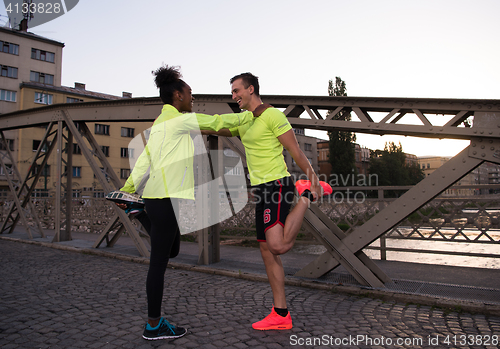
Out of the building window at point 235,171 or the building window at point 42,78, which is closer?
the building window at point 235,171

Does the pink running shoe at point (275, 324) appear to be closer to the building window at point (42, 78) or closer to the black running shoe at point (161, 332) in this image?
the black running shoe at point (161, 332)

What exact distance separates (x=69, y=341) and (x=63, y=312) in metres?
0.83

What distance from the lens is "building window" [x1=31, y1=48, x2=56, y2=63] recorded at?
44938 mm

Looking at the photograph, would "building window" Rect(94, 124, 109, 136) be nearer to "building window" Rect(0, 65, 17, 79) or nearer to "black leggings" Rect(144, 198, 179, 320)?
"building window" Rect(0, 65, 17, 79)

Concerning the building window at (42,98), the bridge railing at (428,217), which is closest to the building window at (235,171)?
the bridge railing at (428,217)

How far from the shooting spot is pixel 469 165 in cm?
387

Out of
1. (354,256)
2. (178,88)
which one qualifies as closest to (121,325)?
(178,88)

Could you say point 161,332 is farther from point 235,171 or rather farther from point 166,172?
point 235,171

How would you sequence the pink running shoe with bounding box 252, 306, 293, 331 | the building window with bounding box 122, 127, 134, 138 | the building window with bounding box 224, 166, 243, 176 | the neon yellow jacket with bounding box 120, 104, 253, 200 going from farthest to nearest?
the building window with bounding box 122, 127, 134, 138 → the building window with bounding box 224, 166, 243, 176 → the pink running shoe with bounding box 252, 306, 293, 331 → the neon yellow jacket with bounding box 120, 104, 253, 200

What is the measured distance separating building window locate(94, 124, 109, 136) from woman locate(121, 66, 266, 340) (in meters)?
48.5

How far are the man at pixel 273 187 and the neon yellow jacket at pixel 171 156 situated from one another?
38 centimetres

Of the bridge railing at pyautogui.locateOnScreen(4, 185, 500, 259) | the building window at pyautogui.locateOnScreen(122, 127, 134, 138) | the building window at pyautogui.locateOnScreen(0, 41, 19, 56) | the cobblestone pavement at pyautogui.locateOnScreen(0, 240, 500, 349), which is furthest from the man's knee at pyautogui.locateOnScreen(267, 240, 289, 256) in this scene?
the building window at pyautogui.locateOnScreen(122, 127, 134, 138)

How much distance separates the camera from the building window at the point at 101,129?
156 feet

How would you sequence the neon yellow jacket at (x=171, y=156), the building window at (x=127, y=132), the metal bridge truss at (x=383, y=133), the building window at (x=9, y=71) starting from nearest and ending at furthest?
the neon yellow jacket at (x=171, y=156) < the metal bridge truss at (x=383, y=133) < the building window at (x=9, y=71) < the building window at (x=127, y=132)
